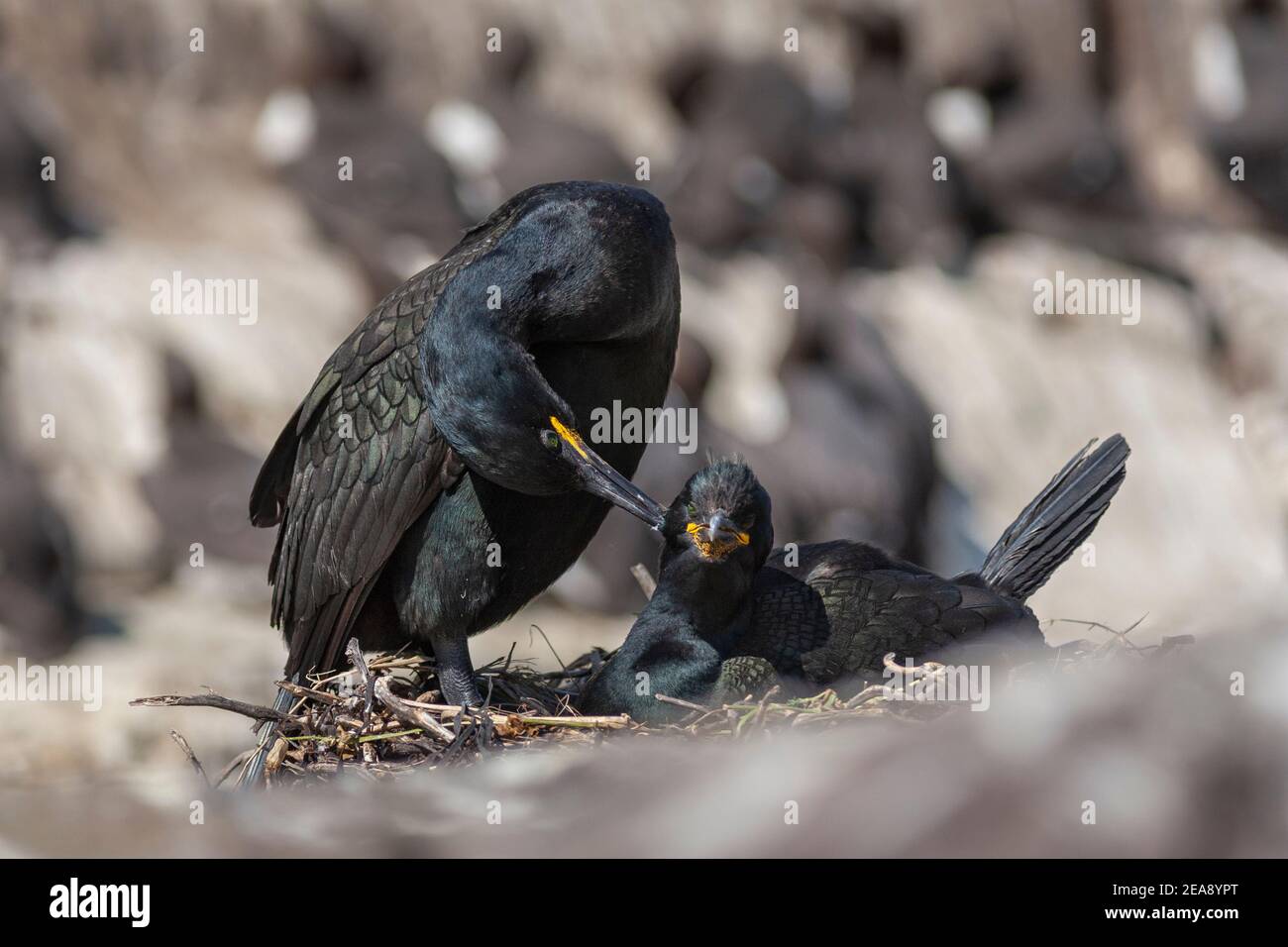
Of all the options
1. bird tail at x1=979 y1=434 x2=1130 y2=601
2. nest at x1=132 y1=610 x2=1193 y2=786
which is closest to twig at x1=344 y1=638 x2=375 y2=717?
nest at x1=132 y1=610 x2=1193 y2=786

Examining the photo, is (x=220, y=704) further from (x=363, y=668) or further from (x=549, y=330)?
(x=549, y=330)

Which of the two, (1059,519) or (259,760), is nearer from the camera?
(259,760)

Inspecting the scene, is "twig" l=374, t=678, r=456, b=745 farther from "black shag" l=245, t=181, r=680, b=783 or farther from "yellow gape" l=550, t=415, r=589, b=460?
"yellow gape" l=550, t=415, r=589, b=460

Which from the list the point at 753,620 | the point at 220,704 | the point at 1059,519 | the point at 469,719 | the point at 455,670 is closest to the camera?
the point at 220,704

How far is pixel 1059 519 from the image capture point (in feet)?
18.5

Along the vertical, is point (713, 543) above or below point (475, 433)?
below

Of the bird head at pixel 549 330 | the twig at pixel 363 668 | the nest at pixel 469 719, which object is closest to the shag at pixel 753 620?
the nest at pixel 469 719

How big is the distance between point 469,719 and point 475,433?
872mm

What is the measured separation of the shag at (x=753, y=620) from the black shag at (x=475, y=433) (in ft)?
0.74

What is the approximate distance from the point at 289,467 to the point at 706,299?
12167mm

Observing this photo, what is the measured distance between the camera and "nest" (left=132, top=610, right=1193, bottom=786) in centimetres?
446

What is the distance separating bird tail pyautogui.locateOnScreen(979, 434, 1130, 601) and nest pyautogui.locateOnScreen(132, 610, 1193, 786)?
0.54 metres

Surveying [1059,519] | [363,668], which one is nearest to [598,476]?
[363,668]

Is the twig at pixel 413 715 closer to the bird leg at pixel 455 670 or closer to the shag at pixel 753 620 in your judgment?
the bird leg at pixel 455 670
